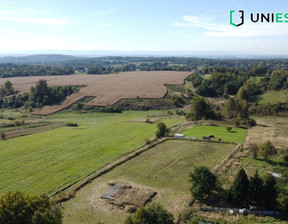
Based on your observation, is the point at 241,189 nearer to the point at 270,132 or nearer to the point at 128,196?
the point at 128,196

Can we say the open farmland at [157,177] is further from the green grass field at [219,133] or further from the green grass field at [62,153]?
the green grass field at [219,133]

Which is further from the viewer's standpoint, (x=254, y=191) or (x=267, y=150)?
(x=267, y=150)

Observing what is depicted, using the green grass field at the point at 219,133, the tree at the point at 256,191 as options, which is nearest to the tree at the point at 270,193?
the tree at the point at 256,191

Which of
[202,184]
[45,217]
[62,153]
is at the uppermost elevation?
[45,217]

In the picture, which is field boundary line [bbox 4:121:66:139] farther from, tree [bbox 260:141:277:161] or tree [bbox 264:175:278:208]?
tree [bbox 264:175:278:208]

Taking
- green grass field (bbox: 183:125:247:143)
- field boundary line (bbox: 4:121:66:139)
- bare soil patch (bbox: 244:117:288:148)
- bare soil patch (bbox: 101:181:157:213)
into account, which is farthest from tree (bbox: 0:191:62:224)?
field boundary line (bbox: 4:121:66:139)

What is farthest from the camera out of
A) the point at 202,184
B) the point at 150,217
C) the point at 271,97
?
the point at 271,97

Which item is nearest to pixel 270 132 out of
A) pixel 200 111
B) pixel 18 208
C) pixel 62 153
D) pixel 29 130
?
pixel 200 111
